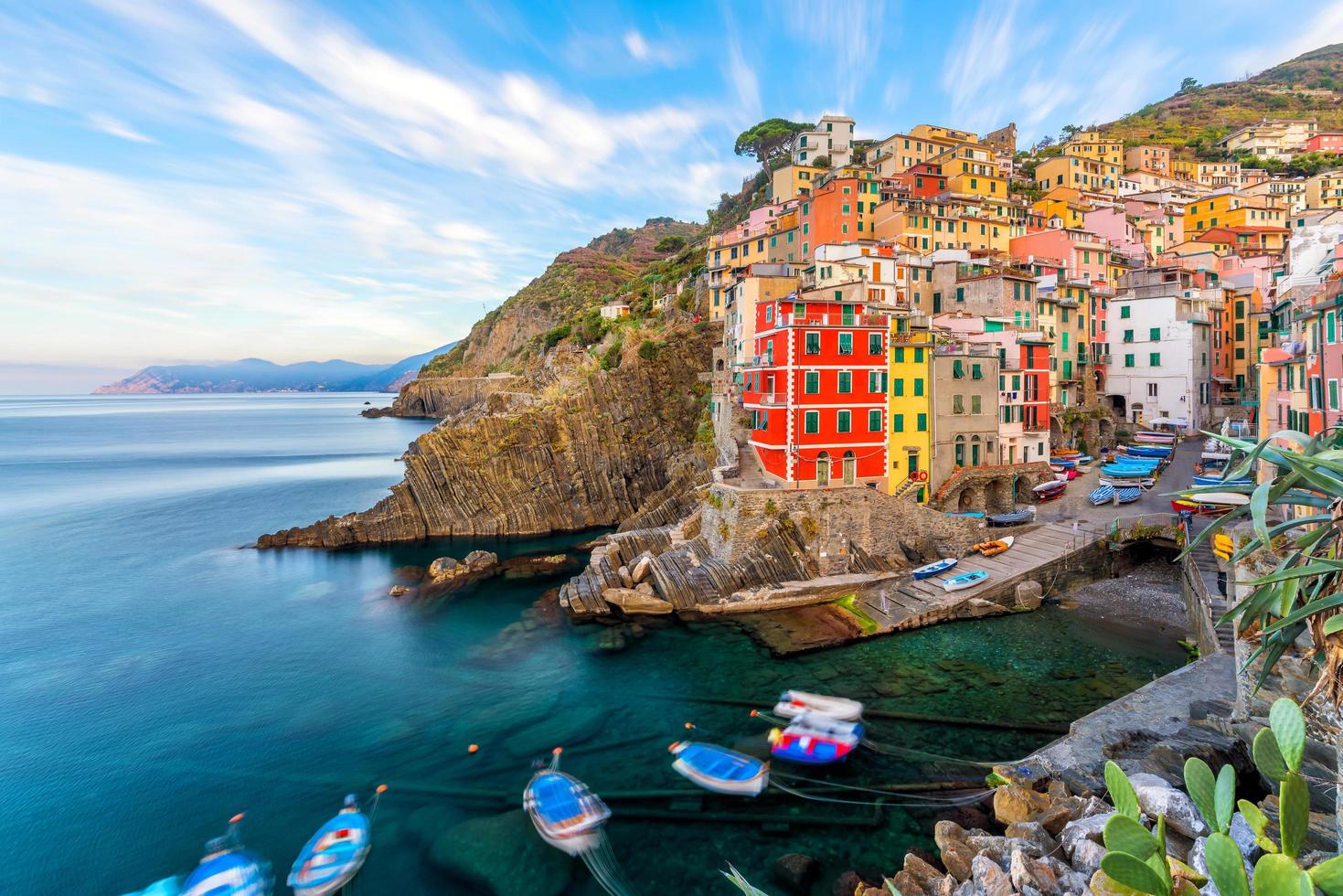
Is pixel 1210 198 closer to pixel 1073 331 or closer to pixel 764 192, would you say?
pixel 1073 331

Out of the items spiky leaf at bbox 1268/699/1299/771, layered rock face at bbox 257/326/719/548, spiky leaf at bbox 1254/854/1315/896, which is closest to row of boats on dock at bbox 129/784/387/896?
spiky leaf at bbox 1254/854/1315/896

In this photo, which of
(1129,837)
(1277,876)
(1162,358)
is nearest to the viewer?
(1277,876)

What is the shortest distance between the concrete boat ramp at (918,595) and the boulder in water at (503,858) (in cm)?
1362

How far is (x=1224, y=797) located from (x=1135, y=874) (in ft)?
4.91

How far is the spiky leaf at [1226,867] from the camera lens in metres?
5.38

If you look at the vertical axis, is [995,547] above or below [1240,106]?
below

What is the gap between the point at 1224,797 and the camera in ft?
22.0

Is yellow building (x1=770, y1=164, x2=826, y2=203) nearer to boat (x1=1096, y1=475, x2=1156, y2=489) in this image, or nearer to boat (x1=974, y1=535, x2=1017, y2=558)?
boat (x1=1096, y1=475, x2=1156, y2=489)

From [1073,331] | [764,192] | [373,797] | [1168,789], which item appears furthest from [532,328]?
[1168,789]

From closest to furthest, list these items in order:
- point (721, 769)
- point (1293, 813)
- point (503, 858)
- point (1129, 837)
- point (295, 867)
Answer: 1. point (1293, 813)
2. point (1129, 837)
3. point (295, 867)
4. point (503, 858)
5. point (721, 769)

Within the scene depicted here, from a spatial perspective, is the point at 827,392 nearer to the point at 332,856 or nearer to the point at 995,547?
the point at 995,547

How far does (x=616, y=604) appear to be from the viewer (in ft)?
114

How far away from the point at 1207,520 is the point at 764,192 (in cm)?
7132

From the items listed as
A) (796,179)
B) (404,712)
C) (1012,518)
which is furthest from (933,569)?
(796,179)
